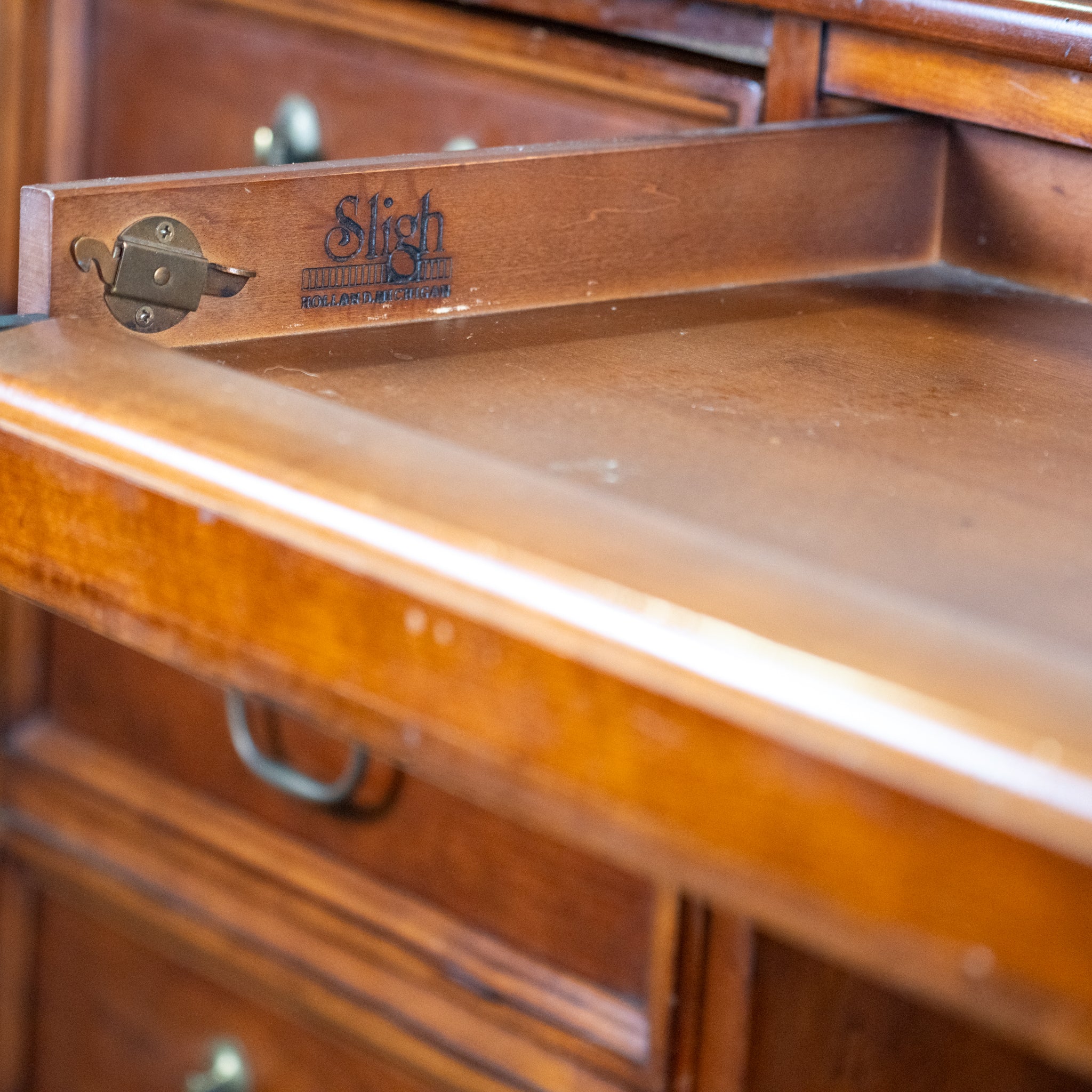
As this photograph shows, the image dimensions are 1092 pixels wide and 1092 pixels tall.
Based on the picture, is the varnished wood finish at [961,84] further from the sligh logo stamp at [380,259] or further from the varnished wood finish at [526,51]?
the sligh logo stamp at [380,259]

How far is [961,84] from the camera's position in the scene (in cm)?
59

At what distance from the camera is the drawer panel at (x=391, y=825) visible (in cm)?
70

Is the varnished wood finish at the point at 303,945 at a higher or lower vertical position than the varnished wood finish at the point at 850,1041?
lower

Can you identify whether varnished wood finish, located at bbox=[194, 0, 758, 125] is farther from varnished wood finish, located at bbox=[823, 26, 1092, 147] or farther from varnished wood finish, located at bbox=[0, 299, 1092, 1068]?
varnished wood finish, located at bbox=[0, 299, 1092, 1068]

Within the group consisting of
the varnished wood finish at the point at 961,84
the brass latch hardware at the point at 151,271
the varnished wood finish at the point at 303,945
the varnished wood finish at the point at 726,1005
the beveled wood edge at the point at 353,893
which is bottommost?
the varnished wood finish at the point at 303,945

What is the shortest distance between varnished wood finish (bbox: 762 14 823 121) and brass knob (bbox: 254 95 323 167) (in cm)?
26

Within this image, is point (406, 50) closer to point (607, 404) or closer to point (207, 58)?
point (207, 58)

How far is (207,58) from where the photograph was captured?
84 cm

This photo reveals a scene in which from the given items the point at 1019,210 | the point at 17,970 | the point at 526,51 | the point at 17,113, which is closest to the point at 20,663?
the point at 17,970

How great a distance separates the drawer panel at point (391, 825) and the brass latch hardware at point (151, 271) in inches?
14.1

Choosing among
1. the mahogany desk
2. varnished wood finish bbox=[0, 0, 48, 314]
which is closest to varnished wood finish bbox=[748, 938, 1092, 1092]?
the mahogany desk

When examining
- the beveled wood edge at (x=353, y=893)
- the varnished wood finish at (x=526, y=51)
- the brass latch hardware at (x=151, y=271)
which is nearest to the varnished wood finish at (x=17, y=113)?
the varnished wood finish at (x=526, y=51)

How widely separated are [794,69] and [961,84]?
2.9 inches

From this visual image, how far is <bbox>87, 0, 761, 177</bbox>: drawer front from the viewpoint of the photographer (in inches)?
27.7
